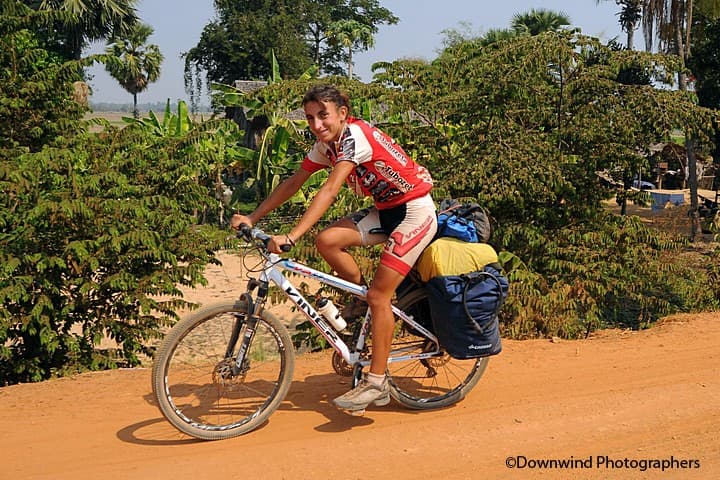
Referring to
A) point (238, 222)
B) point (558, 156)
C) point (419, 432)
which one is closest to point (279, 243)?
point (238, 222)

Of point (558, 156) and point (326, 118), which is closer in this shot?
point (326, 118)

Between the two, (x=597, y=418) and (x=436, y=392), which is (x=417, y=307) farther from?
(x=597, y=418)

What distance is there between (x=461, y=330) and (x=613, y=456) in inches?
46.6

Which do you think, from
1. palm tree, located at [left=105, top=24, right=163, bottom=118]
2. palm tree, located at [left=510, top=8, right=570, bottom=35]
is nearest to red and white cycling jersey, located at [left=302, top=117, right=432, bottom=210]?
palm tree, located at [left=510, top=8, right=570, bottom=35]

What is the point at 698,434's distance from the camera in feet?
15.4

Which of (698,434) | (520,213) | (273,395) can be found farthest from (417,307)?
(520,213)

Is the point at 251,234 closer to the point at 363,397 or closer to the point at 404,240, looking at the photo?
the point at 404,240

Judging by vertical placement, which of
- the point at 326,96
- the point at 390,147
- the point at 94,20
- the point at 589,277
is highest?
the point at 94,20

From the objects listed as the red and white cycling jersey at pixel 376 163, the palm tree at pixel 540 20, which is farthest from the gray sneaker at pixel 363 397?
the palm tree at pixel 540 20

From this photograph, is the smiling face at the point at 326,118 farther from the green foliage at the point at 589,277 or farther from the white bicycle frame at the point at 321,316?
the green foliage at the point at 589,277

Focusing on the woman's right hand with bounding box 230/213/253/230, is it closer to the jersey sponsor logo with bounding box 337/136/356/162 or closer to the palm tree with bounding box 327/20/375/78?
the jersey sponsor logo with bounding box 337/136/356/162

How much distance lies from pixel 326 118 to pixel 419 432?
2.05 m

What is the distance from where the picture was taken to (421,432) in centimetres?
478

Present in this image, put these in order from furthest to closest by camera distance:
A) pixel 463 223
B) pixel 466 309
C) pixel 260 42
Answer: pixel 260 42 < pixel 463 223 < pixel 466 309
